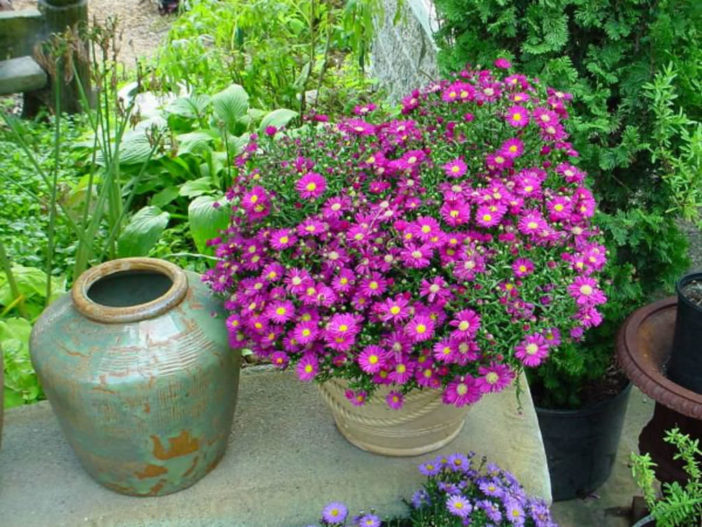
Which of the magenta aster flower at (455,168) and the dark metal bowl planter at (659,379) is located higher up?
the magenta aster flower at (455,168)

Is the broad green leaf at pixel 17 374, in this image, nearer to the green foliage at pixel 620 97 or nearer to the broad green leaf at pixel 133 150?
the broad green leaf at pixel 133 150

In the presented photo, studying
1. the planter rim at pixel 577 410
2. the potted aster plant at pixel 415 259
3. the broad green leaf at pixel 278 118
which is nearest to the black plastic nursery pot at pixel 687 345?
the planter rim at pixel 577 410

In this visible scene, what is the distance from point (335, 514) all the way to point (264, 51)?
2.72 meters

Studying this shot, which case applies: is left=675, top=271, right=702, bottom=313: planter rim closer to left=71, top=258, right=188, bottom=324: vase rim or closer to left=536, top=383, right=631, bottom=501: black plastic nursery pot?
left=536, top=383, right=631, bottom=501: black plastic nursery pot

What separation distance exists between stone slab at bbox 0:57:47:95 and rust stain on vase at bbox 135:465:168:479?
3440 millimetres

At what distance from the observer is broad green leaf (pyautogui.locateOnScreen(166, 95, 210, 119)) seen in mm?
3609

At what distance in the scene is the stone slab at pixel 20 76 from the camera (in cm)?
482

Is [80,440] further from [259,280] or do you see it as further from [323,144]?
[323,144]

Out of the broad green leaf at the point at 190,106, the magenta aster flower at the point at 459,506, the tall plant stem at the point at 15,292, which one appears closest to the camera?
the magenta aster flower at the point at 459,506

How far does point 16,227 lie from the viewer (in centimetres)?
335

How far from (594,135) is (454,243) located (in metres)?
1.06

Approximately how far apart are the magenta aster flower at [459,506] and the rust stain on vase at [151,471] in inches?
26.0

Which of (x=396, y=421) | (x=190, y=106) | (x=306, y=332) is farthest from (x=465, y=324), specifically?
(x=190, y=106)

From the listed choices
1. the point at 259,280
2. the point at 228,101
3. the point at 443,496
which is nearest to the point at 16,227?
the point at 228,101
